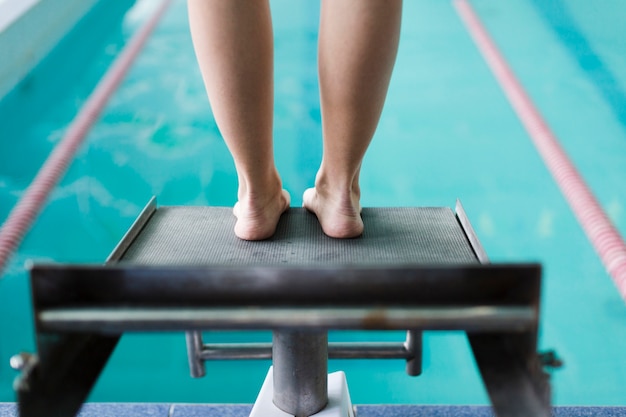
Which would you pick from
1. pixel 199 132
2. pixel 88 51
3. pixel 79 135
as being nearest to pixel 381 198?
pixel 199 132

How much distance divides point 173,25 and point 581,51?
2817mm

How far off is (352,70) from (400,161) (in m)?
2.14

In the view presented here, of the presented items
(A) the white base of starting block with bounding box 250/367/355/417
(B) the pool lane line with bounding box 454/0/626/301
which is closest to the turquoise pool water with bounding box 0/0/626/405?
(B) the pool lane line with bounding box 454/0/626/301

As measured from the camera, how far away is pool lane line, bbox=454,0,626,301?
2.13m

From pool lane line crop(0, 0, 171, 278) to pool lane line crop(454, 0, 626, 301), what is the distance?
1.99 m

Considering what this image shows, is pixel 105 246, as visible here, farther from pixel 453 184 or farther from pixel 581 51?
pixel 581 51

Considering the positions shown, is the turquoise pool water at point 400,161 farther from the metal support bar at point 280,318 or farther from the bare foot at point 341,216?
the metal support bar at point 280,318

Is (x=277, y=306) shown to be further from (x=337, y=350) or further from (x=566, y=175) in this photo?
(x=566, y=175)

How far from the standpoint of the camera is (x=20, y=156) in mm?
2975

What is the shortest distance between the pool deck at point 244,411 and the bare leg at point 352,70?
0.78 metres

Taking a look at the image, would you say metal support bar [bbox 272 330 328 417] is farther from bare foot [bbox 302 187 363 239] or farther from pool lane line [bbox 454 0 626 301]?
pool lane line [bbox 454 0 626 301]

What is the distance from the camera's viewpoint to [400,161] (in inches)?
122

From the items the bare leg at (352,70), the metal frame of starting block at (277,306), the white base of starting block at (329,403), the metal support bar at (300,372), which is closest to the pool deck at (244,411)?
the white base of starting block at (329,403)

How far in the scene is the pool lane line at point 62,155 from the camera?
7.52ft
